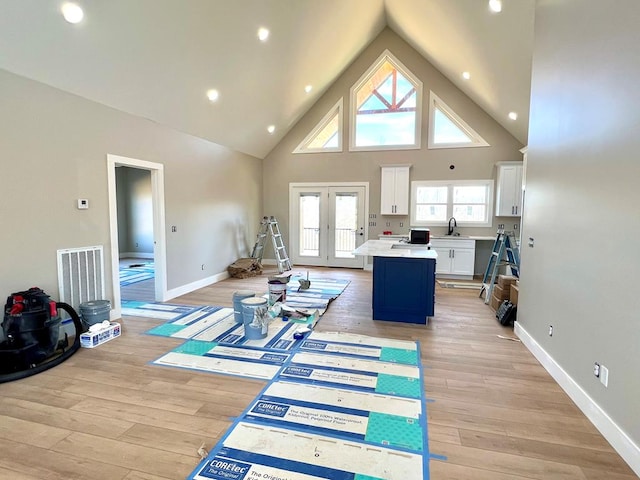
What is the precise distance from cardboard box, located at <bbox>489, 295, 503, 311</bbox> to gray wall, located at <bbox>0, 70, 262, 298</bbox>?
499cm

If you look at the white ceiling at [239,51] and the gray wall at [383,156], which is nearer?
the white ceiling at [239,51]

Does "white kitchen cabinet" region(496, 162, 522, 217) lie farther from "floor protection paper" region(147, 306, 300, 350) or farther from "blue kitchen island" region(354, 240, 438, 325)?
"floor protection paper" region(147, 306, 300, 350)

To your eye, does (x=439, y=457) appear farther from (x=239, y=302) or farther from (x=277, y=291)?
(x=277, y=291)

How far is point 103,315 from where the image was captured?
3760 mm

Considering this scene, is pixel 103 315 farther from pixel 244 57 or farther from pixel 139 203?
pixel 139 203

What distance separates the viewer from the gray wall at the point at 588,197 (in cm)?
194

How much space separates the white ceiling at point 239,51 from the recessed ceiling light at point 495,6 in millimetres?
71

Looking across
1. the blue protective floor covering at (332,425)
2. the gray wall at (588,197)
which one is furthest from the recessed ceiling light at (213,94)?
the gray wall at (588,197)

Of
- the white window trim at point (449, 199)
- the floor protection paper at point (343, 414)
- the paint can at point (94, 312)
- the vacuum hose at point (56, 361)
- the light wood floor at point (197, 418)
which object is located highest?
the white window trim at point (449, 199)

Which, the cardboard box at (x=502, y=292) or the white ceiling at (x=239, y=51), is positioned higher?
the white ceiling at (x=239, y=51)

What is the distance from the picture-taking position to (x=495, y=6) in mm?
3783

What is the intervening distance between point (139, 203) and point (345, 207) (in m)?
5.98

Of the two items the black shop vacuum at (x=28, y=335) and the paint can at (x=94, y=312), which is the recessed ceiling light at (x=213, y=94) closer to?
the paint can at (x=94, y=312)

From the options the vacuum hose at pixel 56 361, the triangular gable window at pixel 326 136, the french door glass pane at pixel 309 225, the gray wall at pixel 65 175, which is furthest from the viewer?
the french door glass pane at pixel 309 225
